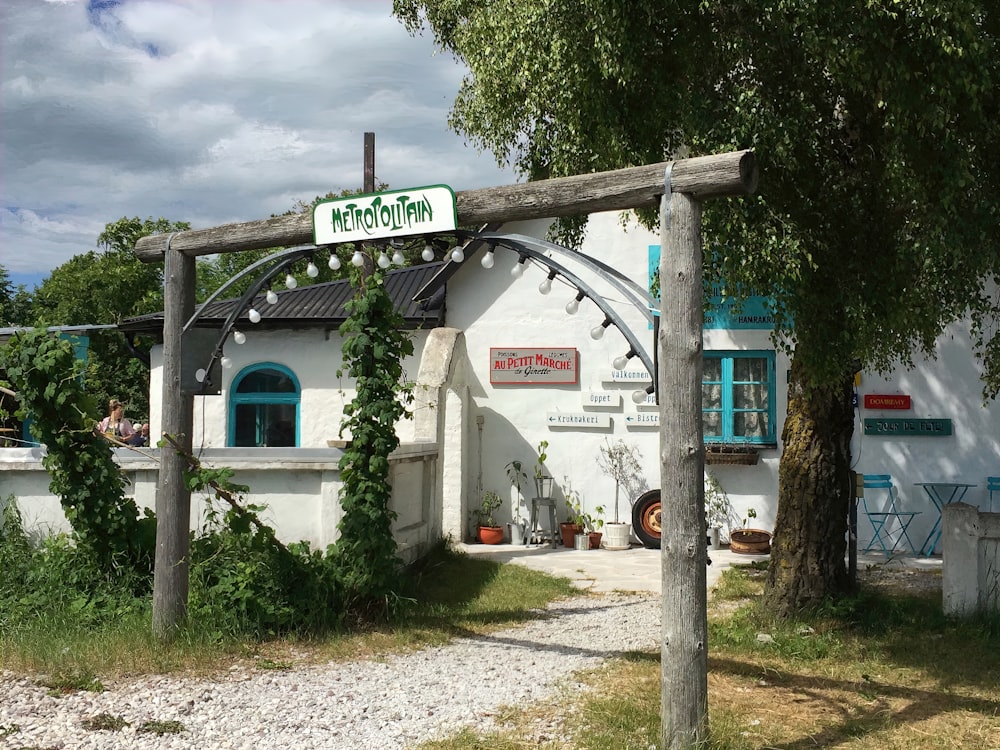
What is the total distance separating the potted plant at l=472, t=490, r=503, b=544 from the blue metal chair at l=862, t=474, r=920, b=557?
4.46 metres

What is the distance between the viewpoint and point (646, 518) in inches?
452

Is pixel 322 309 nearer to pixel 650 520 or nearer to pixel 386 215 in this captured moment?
pixel 650 520

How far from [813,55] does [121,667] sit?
5.87m

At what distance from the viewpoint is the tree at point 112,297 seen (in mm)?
22000

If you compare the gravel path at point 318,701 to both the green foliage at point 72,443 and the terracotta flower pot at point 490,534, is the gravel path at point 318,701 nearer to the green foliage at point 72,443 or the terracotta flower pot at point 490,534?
the green foliage at point 72,443

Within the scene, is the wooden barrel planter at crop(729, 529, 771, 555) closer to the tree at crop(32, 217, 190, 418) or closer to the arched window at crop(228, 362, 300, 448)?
the arched window at crop(228, 362, 300, 448)

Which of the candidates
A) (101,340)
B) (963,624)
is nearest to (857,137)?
(963,624)

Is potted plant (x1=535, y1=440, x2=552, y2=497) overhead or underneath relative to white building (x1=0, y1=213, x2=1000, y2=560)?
underneath

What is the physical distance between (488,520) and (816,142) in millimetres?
6841

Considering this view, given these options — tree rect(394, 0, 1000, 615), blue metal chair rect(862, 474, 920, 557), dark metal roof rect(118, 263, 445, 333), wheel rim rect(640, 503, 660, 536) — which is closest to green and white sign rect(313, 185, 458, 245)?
tree rect(394, 0, 1000, 615)

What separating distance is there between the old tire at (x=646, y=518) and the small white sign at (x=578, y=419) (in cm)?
104

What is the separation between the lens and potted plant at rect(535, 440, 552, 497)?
1169 centimetres

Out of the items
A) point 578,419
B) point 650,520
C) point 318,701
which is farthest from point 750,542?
point 318,701

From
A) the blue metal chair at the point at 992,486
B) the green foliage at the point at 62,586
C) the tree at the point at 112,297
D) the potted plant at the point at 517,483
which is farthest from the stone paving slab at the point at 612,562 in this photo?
the tree at the point at 112,297
